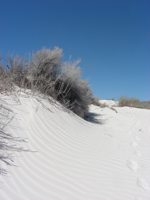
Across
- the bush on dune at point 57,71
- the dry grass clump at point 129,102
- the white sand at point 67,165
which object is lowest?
the white sand at point 67,165

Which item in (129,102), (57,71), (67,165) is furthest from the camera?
(129,102)

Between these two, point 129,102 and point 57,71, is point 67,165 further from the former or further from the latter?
point 129,102

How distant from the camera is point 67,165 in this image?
2.23m

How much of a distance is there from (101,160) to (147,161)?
0.91 metres

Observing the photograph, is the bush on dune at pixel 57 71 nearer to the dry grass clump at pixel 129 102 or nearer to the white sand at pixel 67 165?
the white sand at pixel 67 165

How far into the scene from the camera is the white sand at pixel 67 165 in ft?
5.56

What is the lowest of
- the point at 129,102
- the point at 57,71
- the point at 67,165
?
the point at 67,165

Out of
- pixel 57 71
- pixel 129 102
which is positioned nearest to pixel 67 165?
pixel 57 71

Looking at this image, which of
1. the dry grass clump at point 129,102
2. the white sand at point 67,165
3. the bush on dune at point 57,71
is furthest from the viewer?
the dry grass clump at point 129,102

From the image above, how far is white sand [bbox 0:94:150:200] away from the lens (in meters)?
1.69

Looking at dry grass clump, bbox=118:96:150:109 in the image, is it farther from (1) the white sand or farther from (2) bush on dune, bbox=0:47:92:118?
(1) the white sand

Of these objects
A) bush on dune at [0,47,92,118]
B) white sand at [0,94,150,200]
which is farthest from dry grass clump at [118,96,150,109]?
A: white sand at [0,94,150,200]

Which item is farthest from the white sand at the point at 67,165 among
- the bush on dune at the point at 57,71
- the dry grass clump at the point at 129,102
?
the dry grass clump at the point at 129,102

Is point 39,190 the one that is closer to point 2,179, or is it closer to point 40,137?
point 2,179
